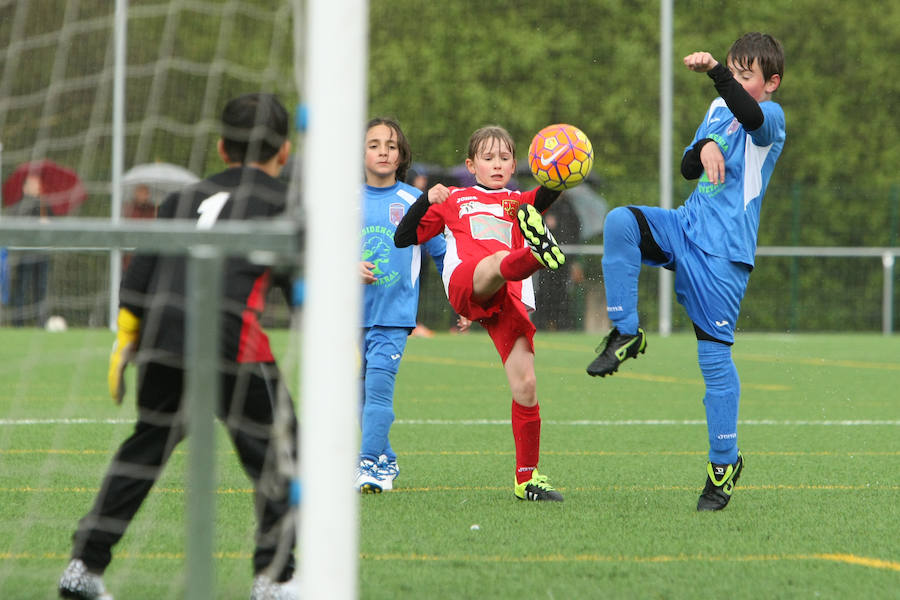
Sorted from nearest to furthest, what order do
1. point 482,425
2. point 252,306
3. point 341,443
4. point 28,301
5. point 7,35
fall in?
point 341,443
point 252,306
point 482,425
point 7,35
point 28,301

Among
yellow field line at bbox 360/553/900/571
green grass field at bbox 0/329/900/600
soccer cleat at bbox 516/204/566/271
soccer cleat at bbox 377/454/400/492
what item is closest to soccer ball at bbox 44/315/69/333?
green grass field at bbox 0/329/900/600

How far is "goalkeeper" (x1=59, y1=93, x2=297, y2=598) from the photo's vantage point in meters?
3.38

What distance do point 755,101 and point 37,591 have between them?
9.87ft

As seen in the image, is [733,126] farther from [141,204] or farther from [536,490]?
[141,204]

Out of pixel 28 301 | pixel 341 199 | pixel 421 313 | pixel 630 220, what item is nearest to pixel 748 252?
pixel 630 220

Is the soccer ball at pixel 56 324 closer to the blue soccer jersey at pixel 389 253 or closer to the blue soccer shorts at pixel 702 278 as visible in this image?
the blue soccer jersey at pixel 389 253

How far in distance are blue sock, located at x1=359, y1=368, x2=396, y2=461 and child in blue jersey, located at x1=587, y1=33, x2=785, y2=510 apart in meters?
1.08

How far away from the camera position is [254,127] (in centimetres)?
351

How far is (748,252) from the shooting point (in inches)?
201

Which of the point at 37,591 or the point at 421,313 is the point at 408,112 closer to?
the point at 421,313

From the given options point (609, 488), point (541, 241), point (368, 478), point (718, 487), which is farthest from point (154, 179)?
point (718, 487)

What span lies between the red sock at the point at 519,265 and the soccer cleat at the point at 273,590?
5.92ft

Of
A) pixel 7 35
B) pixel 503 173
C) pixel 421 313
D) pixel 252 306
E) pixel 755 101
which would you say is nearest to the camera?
pixel 252 306

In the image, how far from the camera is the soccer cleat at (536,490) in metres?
5.14
